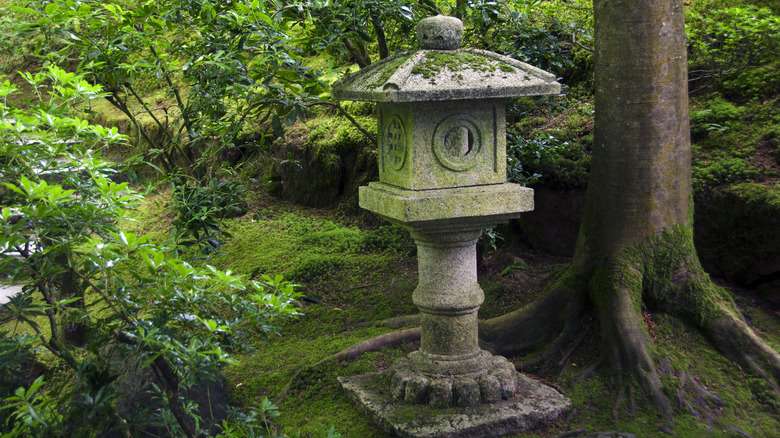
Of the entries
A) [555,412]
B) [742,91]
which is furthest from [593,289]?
[742,91]

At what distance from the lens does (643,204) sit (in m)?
4.68

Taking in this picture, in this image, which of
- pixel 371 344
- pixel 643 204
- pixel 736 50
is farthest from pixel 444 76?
pixel 736 50

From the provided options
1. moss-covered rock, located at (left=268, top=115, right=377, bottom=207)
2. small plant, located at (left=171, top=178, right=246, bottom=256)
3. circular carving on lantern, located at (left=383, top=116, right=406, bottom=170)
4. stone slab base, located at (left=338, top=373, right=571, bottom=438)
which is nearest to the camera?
A: stone slab base, located at (left=338, top=373, right=571, bottom=438)

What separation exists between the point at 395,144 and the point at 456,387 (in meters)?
1.69

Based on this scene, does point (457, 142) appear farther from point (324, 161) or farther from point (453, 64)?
point (324, 161)

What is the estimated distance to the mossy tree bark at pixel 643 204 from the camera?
4.56m

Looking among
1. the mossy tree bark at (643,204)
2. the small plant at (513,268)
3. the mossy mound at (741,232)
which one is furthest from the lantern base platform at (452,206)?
the mossy mound at (741,232)

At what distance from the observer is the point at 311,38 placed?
4.95 metres

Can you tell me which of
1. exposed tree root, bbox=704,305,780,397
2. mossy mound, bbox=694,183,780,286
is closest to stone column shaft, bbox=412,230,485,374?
exposed tree root, bbox=704,305,780,397

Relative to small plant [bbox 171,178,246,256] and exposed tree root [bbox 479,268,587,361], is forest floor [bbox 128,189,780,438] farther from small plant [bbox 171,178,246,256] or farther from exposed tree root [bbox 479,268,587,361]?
small plant [bbox 171,178,246,256]

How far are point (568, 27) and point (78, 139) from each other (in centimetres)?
469

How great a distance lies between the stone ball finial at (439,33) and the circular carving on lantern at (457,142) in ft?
1.69

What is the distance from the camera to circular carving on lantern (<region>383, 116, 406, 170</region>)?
4051 mm

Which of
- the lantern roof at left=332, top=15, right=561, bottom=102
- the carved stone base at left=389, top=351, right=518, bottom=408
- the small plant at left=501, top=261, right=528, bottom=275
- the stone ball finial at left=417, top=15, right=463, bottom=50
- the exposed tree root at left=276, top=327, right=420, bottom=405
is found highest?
the stone ball finial at left=417, top=15, right=463, bottom=50
